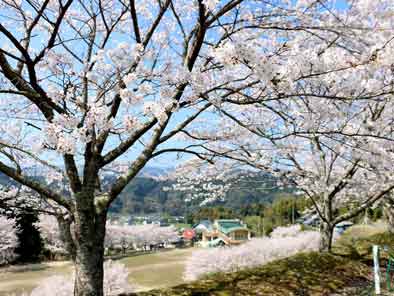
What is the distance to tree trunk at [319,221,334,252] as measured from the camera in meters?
8.69

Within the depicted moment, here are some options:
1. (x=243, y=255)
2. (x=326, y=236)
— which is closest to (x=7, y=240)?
(x=243, y=255)

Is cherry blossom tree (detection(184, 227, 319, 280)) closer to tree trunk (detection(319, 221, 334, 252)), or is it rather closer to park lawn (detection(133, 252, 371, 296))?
tree trunk (detection(319, 221, 334, 252))

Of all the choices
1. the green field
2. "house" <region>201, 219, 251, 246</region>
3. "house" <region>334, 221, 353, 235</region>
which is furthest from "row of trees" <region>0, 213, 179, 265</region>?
"house" <region>201, 219, 251, 246</region>

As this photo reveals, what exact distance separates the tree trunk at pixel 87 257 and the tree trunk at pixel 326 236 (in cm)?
625

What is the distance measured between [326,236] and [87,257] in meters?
6.49

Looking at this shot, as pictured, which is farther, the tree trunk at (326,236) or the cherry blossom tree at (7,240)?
the cherry blossom tree at (7,240)

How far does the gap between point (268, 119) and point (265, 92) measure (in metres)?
2.80

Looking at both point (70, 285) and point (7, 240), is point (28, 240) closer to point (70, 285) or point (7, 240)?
point (7, 240)

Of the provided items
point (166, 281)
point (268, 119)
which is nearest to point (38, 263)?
point (166, 281)

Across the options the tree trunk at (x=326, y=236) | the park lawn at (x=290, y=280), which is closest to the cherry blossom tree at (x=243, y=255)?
the tree trunk at (x=326, y=236)

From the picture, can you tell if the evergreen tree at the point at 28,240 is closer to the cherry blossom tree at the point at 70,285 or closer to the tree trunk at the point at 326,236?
the cherry blossom tree at the point at 70,285

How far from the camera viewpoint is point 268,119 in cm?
658

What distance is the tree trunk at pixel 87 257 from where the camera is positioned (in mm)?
3756

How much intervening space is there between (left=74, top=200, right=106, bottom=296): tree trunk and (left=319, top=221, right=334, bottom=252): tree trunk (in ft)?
20.5
